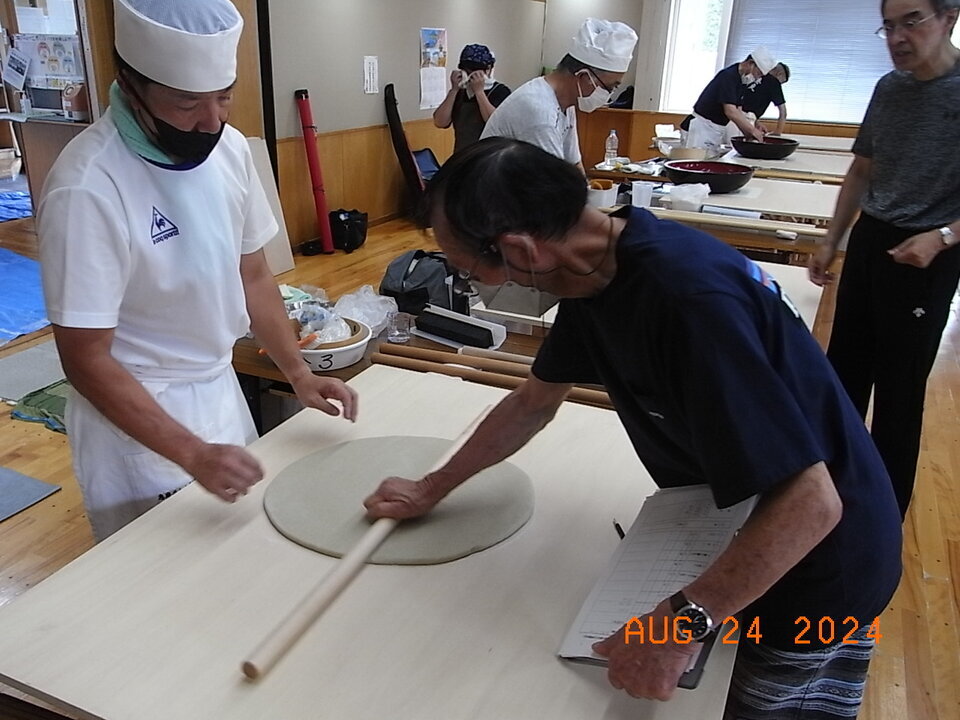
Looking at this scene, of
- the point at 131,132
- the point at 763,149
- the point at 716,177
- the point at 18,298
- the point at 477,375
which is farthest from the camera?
the point at 763,149

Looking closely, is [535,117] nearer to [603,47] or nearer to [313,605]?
[603,47]

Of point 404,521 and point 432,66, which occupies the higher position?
point 432,66

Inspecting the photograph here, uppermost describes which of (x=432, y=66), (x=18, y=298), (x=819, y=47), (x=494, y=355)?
(x=819, y=47)

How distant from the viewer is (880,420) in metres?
2.25

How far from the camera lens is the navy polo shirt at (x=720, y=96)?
209 inches

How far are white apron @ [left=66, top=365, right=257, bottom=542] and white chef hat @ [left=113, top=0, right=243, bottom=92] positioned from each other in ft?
1.61

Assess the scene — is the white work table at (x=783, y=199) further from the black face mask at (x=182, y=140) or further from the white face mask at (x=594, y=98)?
the black face mask at (x=182, y=140)

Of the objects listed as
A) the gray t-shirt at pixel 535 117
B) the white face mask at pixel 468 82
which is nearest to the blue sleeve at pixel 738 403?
the gray t-shirt at pixel 535 117

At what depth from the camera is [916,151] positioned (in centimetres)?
206

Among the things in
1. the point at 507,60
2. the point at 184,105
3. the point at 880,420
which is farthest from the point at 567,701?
the point at 507,60

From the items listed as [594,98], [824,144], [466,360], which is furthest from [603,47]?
[824,144]

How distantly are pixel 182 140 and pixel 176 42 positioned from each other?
145mm

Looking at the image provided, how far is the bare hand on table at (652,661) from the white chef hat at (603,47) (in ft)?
7.84

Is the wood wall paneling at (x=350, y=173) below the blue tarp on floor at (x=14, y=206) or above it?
above
